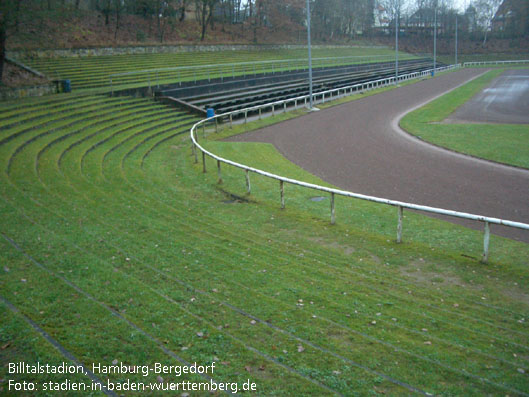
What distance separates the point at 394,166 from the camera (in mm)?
17219

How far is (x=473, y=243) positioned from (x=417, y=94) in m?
36.6

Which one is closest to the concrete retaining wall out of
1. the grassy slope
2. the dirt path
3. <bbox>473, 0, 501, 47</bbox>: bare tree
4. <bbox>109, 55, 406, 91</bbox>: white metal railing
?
<bbox>109, 55, 406, 91</bbox>: white metal railing

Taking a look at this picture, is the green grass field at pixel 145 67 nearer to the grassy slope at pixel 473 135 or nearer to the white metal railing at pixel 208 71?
the white metal railing at pixel 208 71

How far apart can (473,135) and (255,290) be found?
2009cm

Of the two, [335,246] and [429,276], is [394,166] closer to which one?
[335,246]

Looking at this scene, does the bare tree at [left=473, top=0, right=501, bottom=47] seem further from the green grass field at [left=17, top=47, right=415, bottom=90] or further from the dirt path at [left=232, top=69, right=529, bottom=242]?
the dirt path at [left=232, top=69, right=529, bottom=242]

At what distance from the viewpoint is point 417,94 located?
42.8 metres

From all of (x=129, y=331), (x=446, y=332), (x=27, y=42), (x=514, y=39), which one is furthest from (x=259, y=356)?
(x=514, y=39)

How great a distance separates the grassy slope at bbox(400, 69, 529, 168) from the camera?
18719 mm

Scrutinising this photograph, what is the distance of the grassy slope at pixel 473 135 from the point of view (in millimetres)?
18719

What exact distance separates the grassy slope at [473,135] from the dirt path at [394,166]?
0.85 meters

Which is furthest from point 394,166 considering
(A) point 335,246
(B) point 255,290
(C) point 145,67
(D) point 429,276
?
(C) point 145,67

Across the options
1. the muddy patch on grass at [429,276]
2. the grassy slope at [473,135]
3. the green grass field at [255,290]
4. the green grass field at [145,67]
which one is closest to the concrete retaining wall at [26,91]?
the green grass field at [145,67]

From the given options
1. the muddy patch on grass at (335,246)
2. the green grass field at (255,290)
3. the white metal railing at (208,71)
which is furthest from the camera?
the white metal railing at (208,71)
